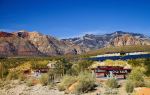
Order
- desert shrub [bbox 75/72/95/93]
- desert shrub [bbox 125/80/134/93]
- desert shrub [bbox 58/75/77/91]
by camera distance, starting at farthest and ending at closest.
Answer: desert shrub [bbox 58/75/77/91], desert shrub [bbox 75/72/95/93], desert shrub [bbox 125/80/134/93]

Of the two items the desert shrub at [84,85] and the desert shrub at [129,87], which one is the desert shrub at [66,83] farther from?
the desert shrub at [129,87]

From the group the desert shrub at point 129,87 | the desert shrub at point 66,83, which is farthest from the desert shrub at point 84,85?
the desert shrub at point 129,87

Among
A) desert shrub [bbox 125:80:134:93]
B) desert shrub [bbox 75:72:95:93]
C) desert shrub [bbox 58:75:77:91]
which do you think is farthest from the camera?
desert shrub [bbox 58:75:77:91]

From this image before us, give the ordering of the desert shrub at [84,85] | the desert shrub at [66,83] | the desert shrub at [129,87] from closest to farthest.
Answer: the desert shrub at [129,87] < the desert shrub at [84,85] < the desert shrub at [66,83]

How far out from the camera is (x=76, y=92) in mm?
37188

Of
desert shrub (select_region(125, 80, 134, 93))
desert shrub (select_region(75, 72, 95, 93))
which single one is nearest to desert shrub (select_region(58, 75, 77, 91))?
desert shrub (select_region(75, 72, 95, 93))

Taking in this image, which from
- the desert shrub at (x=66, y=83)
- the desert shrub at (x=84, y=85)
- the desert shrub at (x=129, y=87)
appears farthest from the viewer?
the desert shrub at (x=66, y=83)

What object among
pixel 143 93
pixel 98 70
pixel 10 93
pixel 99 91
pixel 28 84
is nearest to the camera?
pixel 143 93

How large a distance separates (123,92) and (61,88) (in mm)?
9137

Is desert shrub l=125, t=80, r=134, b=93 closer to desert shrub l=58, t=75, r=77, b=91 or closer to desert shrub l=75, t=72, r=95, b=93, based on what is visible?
desert shrub l=75, t=72, r=95, b=93

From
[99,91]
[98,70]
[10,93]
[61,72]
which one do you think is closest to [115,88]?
[99,91]

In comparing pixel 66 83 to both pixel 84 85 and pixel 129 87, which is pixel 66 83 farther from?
pixel 129 87

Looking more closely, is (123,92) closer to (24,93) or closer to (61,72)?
(24,93)

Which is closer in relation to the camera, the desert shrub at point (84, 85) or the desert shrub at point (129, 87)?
the desert shrub at point (129, 87)
